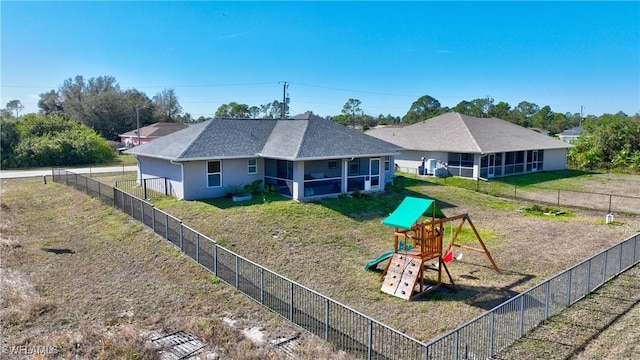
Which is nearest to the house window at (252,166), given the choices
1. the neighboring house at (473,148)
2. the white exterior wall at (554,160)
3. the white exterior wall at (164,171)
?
the white exterior wall at (164,171)

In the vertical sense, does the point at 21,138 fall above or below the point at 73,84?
below

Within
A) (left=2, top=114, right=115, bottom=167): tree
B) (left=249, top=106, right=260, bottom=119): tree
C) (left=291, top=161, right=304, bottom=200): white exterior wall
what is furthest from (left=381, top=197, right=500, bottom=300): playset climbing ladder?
(left=249, top=106, right=260, bottom=119): tree

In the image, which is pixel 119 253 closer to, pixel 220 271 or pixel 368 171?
pixel 220 271

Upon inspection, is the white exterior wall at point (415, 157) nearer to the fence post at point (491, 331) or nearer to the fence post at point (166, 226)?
the fence post at point (166, 226)

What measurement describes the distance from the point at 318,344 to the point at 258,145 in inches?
621

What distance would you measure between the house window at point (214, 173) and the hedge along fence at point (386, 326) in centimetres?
680

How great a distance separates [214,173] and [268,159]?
312 cm

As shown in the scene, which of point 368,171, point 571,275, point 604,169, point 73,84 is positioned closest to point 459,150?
point 368,171

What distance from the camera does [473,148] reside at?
29.8 metres

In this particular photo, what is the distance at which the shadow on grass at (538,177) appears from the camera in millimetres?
30042

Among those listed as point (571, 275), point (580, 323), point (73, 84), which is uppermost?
point (73, 84)

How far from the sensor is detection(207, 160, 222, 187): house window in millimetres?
20578

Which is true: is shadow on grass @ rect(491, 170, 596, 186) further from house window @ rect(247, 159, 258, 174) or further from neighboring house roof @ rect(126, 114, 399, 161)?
house window @ rect(247, 159, 258, 174)

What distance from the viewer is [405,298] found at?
10.3m
